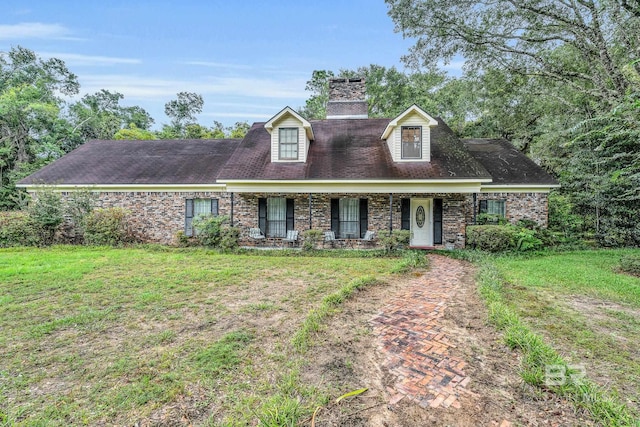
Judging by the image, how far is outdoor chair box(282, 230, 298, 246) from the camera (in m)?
11.3

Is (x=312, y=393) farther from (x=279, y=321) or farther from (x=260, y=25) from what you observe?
Result: (x=260, y=25)

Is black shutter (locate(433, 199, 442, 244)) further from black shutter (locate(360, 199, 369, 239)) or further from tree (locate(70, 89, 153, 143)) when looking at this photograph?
tree (locate(70, 89, 153, 143))

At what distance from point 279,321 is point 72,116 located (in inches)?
1225

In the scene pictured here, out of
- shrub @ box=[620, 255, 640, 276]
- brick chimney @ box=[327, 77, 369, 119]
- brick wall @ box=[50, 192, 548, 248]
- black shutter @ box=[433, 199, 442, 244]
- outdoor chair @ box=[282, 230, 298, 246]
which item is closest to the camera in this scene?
shrub @ box=[620, 255, 640, 276]

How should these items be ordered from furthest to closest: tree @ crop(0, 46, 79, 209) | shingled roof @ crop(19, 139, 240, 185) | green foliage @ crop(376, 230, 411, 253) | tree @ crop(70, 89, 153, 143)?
tree @ crop(70, 89, 153, 143)
tree @ crop(0, 46, 79, 209)
shingled roof @ crop(19, 139, 240, 185)
green foliage @ crop(376, 230, 411, 253)

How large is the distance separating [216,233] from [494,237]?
10.7 metres

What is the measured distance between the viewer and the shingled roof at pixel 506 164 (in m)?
Result: 11.9

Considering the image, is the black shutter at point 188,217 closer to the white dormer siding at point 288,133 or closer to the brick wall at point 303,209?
the brick wall at point 303,209

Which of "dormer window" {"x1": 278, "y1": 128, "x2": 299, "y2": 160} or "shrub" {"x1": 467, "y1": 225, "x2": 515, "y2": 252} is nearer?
"shrub" {"x1": 467, "y1": 225, "x2": 515, "y2": 252}

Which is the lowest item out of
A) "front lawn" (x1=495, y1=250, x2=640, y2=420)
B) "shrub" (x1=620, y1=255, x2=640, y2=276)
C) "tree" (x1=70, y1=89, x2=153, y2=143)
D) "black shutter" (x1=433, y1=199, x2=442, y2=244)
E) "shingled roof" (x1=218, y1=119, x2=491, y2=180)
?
"front lawn" (x1=495, y1=250, x2=640, y2=420)

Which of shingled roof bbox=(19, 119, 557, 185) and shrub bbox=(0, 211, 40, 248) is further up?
shingled roof bbox=(19, 119, 557, 185)

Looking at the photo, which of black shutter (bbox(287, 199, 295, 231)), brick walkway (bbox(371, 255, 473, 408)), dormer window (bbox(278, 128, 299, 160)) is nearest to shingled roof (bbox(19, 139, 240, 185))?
dormer window (bbox(278, 128, 299, 160))

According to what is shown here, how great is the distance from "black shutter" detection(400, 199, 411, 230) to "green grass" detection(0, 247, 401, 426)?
469 cm

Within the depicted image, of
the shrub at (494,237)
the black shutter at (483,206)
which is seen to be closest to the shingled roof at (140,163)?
the shrub at (494,237)
